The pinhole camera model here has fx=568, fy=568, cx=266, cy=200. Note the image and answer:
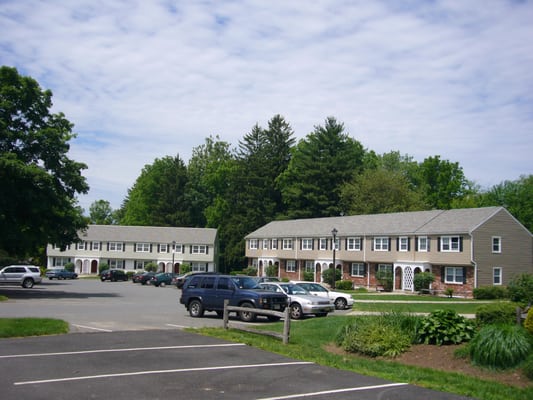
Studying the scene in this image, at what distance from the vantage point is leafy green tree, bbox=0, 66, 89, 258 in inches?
1473

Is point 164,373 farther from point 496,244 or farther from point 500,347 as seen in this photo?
point 496,244

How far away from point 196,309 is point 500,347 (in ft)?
48.1

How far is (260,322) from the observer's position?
910 inches

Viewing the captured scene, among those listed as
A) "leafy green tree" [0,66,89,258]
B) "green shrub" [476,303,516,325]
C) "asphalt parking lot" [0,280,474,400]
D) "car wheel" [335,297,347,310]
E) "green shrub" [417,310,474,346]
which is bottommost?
"car wheel" [335,297,347,310]

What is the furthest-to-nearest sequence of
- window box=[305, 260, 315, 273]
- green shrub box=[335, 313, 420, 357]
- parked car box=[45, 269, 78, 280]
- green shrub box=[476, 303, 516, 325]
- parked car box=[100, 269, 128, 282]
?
1. parked car box=[45, 269, 78, 280]
2. parked car box=[100, 269, 128, 282]
3. window box=[305, 260, 315, 273]
4. green shrub box=[476, 303, 516, 325]
5. green shrub box=[335, 313, 420, 357]

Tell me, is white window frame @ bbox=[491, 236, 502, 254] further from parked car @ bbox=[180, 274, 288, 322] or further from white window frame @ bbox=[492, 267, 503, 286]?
parked car @ bbox=[180, 274, 288, 322]

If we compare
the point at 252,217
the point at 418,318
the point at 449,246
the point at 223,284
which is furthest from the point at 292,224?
the point at 418,318

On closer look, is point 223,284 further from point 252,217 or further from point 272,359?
point 252,217

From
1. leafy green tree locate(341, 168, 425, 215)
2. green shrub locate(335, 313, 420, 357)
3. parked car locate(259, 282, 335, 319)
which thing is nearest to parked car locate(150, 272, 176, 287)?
leafy green tree locate(341, 168, 425, 215)

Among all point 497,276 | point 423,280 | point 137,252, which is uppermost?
point 137,252

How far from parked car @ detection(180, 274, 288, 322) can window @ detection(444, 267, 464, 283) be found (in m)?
27.4

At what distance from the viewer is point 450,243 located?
48094 mm

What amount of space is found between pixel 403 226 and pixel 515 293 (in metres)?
19.6

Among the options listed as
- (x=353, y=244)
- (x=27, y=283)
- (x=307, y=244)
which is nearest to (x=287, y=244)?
(x=307, y=244)
